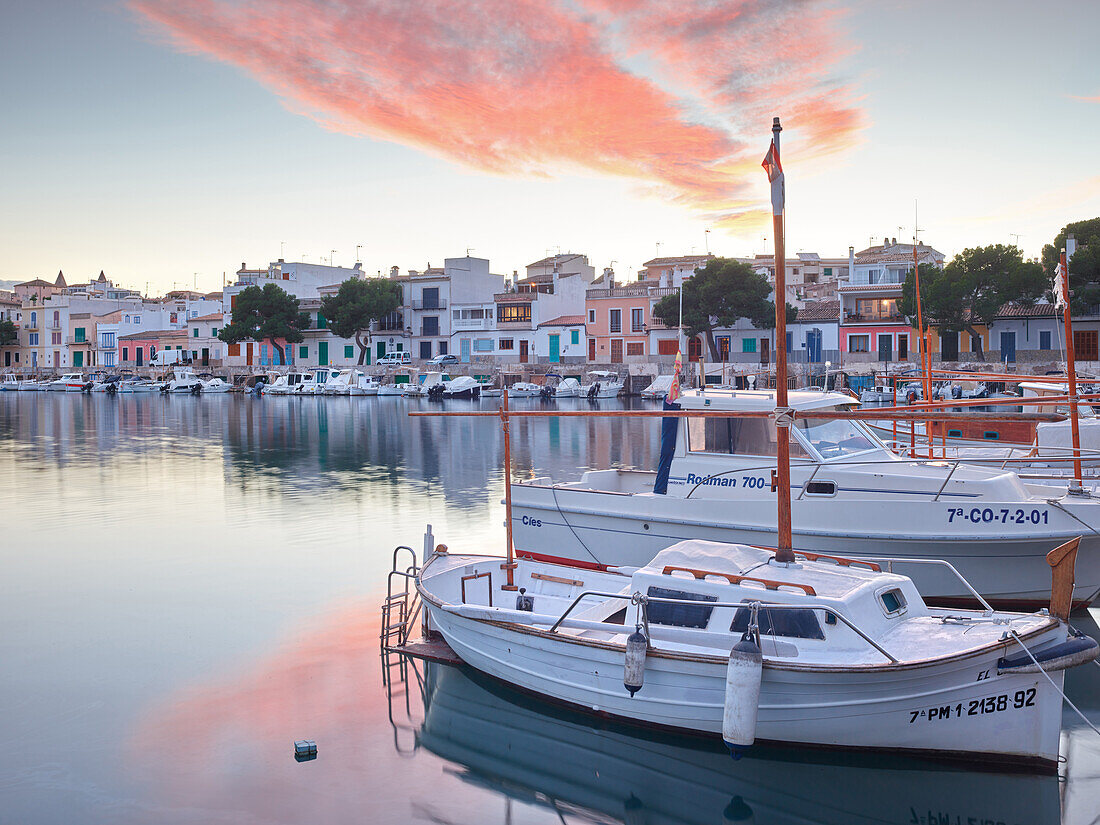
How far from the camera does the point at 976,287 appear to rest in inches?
2175

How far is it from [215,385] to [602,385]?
3460 cm

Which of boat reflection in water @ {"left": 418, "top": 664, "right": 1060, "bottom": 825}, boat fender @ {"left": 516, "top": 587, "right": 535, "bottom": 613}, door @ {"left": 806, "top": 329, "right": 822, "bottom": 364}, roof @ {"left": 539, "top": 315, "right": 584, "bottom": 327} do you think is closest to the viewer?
boat reflection in water @ {"left": 418, "top": 664, "right": 1060, "bottom": 825}

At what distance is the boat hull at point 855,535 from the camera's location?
11.9 m

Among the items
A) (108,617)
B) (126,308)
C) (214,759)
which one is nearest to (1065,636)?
(214,759)

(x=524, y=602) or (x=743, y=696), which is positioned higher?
(x=524, y=602)

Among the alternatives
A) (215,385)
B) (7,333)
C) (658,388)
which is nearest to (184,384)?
(215,385)

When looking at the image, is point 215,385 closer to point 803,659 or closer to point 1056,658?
point 803,659

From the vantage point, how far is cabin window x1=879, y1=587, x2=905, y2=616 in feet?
28.8

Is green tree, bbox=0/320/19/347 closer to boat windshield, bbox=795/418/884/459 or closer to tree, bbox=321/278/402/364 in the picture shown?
tree, bbox=321/278/402/364

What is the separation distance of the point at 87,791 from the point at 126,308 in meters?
100

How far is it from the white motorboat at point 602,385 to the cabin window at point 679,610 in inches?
2163

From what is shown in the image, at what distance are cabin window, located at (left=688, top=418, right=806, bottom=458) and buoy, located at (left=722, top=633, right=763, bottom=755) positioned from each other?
636 cm

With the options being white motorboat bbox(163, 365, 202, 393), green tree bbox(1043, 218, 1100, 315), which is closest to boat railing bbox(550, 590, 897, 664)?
green tree bbox(1043, 218, 1100, 315)

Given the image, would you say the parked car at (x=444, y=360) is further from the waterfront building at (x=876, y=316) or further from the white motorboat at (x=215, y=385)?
the waterfront building at (x=876, y=316)
